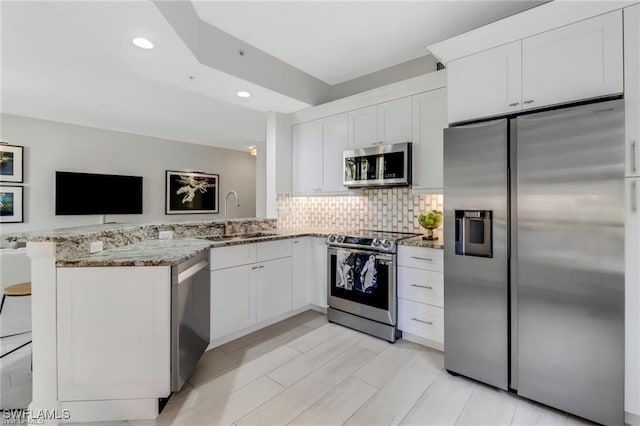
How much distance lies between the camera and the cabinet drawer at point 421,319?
2.56m

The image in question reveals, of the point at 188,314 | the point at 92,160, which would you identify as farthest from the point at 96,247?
the point at 92,160

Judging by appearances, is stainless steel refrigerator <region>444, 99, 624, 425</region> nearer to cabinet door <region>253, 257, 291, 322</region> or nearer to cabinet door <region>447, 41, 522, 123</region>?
cabinet door <region>447, 41, 522, 123</region>

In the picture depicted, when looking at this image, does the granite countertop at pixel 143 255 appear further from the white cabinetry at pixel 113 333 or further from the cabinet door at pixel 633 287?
the cabinet door at pixel 633 287

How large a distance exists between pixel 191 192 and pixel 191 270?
5.22m

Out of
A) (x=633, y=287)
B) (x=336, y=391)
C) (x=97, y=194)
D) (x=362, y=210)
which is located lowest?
(x=336, y=391)

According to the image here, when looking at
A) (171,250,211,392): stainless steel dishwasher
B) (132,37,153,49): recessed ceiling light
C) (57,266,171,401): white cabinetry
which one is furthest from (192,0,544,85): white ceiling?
(57,266,171,401): white cabinetry

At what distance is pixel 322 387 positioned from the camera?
82.3 inches

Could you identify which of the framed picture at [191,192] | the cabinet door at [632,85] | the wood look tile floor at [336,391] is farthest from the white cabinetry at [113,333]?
the framed picture at [191,192]

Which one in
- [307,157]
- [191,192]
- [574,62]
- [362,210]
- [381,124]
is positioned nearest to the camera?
[574,62]

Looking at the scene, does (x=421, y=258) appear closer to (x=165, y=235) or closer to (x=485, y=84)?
(x=485, y=84)

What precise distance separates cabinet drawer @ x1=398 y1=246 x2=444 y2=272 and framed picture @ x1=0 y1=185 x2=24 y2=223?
5.68 meters

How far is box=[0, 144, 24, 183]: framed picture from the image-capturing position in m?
4.58

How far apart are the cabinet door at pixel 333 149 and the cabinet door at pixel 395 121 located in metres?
0.45

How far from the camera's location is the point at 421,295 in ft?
8.68
